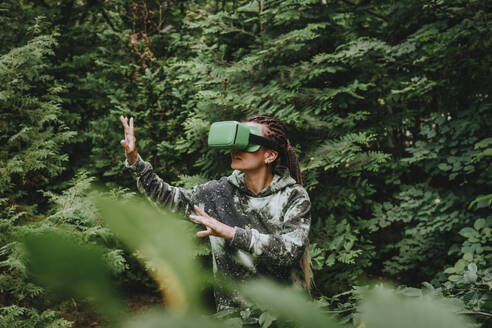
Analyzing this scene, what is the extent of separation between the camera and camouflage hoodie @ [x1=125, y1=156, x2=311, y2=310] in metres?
1.88

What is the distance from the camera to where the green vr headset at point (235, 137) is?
74.0 inches

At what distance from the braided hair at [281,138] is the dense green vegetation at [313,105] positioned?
1128 mm

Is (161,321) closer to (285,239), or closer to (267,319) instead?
(267,319)

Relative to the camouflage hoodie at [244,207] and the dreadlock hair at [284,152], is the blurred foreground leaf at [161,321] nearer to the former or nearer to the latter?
the camouflage hoodie at [244,207]

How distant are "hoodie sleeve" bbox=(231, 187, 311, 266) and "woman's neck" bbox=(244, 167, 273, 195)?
0.71 feet

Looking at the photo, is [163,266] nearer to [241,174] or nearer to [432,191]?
[241,174]

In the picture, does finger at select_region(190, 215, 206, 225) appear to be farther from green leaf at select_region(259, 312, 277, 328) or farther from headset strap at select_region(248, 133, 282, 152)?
headset strap at select_region(248, 133, 282, 152)

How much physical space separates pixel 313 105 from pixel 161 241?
3.56 meters

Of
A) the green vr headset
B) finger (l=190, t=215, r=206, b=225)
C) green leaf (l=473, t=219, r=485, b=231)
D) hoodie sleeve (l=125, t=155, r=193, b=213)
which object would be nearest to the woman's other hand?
finger (l=190, t=215, r=206, b=225)

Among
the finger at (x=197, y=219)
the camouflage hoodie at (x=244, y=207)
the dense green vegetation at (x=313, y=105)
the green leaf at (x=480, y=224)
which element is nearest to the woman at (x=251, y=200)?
the camouflage hoodie at (x=244, y=207)

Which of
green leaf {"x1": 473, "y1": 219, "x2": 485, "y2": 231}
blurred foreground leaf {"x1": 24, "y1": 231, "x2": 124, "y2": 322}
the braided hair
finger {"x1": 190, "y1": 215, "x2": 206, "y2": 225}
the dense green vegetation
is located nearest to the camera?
blurred foreground leaf {"x1": 24, "y1": 231, "x2": 124, "y2": 322}

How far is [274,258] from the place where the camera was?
157 centimetres

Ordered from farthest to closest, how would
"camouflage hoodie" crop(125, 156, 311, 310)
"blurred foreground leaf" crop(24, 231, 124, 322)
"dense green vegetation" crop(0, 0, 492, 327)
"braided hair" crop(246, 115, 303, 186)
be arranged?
"dense green vegetation" crop(0, 0, 492, 327)
"braided hair" crop(246, 115, 303, 186)
"camouflage hoodie" crop(125, 156, 311, 310)
"blurred foreground leaf" crop(24, 231, 124, 322)

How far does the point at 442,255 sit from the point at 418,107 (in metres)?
2.02
